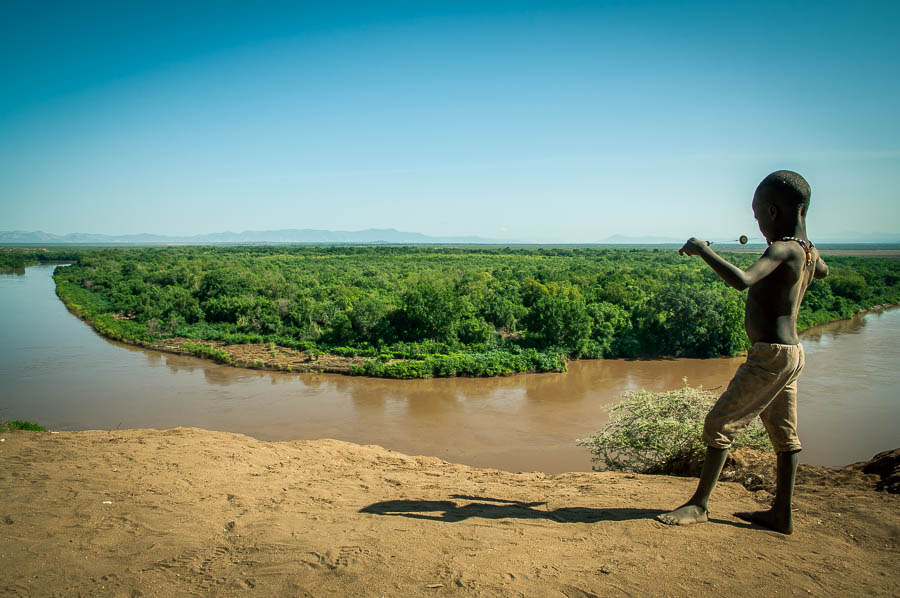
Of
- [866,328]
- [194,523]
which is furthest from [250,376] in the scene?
[866,328]

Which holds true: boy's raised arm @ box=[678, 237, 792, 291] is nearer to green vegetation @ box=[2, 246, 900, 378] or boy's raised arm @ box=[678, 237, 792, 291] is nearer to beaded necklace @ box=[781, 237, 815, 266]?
beaded necklace @ box=[781, 237, 815, 266]

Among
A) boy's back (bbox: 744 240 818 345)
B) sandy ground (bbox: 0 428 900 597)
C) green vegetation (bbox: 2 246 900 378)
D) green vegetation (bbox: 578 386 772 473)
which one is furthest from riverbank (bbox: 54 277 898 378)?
boy's back (bbox: 744 240 818 345)

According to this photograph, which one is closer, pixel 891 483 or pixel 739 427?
pixel 739 427

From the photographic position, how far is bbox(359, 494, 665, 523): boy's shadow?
4.38 m

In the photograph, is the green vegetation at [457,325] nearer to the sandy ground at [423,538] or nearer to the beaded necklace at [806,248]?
the sandy ground at [423,538]

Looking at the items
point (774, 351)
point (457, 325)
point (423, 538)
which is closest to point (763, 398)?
point (774, 351)

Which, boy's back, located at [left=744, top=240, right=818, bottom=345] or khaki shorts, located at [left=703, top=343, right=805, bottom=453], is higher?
boy's back, located at [left=744, top=240, right=818, bottom=345]

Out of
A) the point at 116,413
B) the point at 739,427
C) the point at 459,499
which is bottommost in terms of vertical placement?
the point at 116,413

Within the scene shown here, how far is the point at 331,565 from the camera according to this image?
3590 mm

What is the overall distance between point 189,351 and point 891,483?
2730 centimetres

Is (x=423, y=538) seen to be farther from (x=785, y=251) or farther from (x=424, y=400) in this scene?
(x=424, y=400)

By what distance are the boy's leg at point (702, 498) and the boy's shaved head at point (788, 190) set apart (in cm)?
193

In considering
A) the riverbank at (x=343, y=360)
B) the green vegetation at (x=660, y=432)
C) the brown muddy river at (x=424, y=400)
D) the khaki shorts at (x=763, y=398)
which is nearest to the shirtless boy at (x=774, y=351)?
the khaki shorts at (x=763, y=398)

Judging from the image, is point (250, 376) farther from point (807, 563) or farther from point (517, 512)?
point (807, 563)
